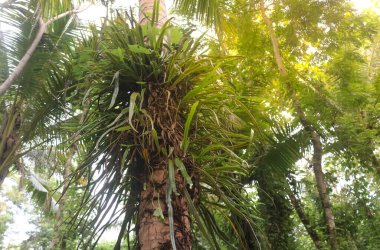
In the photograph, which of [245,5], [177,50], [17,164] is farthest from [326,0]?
[17,164]

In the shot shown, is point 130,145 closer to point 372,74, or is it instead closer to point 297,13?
point 297,13

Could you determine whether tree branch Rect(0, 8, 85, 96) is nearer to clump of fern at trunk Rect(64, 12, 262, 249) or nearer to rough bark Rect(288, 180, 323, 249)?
clump of fern at trunk Rect(64, 12, 262, 249)

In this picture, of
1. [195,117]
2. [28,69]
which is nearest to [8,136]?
[28,69]

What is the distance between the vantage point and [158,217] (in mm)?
1563

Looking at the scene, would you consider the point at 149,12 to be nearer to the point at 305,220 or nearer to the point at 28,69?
the point at 28,69

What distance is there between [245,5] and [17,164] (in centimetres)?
367

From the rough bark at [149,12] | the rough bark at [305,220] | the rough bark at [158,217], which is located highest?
the rough bark at [149,12]

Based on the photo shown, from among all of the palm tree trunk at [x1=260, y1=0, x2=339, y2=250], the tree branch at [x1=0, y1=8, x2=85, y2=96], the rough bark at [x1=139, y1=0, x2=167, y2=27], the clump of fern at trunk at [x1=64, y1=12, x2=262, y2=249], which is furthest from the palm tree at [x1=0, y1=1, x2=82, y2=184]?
the palm tree trunk at [x1=260, y1=0, x2=339, y2=250]

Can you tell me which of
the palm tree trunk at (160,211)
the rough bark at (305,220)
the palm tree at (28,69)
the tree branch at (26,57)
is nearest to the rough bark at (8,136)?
A: the palm tree at (28,69)

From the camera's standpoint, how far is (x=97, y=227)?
1902 millimetres

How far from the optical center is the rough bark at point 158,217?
1.52 m

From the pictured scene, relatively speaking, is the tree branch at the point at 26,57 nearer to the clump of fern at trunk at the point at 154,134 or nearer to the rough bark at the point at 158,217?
the clump of fern at trunk at the point at 154,134

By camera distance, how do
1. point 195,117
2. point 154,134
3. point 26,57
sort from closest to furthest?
point 154,134 < point 195,117 < point 26,57

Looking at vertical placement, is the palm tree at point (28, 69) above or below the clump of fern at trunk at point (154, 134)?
above
